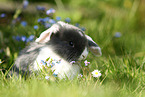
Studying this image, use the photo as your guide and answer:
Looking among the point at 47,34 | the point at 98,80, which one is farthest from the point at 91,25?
the point at 98,80

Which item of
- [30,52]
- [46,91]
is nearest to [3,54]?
[30,52]

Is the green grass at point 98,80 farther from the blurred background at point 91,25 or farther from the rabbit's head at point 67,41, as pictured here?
the rabbit's head at point 67,41

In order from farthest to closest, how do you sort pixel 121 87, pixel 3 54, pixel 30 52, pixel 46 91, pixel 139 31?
pixel 139 31 < pixel 3 54 < pixel 30 52 < pixel 121 87 < pixel 46 91

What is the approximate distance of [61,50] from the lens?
2.38 m

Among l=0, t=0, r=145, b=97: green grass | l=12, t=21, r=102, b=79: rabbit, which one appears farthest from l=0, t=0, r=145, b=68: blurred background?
l=12, t=21, r=102, b=79: rabbit

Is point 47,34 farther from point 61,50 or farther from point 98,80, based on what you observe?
point 98,80

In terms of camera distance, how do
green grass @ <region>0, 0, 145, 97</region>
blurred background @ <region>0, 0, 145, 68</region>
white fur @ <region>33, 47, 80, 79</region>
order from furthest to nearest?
blurred background @ <region>0, 0, 145, 68</region> < white fur @ <region>33, 47, 80, 79</region> < green grass @ <region>0, 0, 145, 97</region>

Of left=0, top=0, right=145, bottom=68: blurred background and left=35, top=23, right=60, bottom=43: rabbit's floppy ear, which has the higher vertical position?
left=35, top=23, right=60, bottom=43: rabbit's floppy ear

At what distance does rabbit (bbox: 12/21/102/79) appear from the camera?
2.35 metres

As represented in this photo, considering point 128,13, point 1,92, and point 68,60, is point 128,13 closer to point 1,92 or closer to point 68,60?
point 68,60

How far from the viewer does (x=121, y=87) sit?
2312 mm

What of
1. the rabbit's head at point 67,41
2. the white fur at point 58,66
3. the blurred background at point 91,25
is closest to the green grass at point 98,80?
the blurred background at point 91,25

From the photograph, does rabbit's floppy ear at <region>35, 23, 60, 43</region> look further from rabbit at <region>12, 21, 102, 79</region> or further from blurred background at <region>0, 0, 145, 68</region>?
blurred background at <region>0, 0, 145, 68</region>

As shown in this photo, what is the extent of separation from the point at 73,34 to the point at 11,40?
6.62ft
